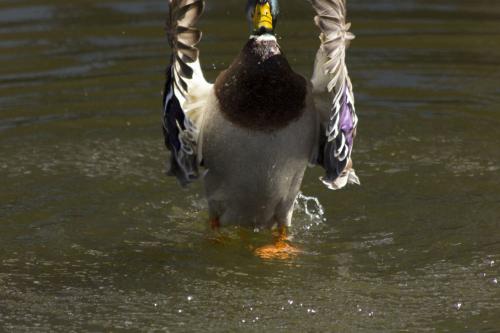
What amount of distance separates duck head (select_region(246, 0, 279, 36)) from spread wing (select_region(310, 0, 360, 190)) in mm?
324

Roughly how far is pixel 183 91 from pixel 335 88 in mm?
824

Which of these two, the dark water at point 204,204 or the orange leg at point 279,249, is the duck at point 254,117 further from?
the dark water at point 204,204

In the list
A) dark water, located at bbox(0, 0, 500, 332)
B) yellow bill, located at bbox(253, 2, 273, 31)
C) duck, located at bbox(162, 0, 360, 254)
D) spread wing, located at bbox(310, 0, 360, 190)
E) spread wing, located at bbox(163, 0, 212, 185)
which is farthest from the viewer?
yellow bill, located at bbox(253, 2, 273, 31)

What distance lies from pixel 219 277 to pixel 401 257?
3.39 ft

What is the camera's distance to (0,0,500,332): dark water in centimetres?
594

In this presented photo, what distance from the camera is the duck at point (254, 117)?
6379 mm

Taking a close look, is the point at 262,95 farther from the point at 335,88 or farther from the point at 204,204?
the point at 204,204

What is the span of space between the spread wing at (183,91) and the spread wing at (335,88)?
0.65 metres

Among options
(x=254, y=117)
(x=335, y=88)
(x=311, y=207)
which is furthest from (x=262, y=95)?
(x=311, y=207)

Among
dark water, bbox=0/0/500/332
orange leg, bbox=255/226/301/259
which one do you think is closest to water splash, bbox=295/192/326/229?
dark water, bbox=0/0/500/332

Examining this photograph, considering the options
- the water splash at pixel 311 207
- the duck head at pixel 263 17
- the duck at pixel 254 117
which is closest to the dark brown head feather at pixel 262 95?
the duck at pixel 254 117

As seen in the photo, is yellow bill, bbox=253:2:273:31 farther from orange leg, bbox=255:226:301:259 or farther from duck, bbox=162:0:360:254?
orange leg, bbox=255:226:301:259

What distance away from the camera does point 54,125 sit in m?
8.98

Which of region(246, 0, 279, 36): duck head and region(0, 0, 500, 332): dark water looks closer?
region(0, 0, 500, 332): dark water
